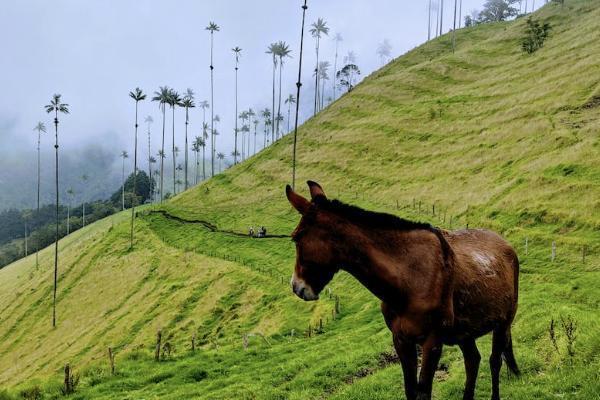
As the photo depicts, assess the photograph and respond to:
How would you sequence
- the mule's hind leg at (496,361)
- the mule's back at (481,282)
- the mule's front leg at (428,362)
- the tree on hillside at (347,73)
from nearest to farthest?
the mule's front leg at (428,362) → the mule's back at (481,282) → the mule's hind leg at (496,361) → the tree on hillside at (347,73)

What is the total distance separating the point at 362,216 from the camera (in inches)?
250

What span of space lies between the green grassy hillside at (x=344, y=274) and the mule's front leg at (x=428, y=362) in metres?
4.07

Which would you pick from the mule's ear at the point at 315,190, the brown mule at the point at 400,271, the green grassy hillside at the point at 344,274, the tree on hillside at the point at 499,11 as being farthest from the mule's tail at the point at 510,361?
the tree on hillside at the point at 499,11

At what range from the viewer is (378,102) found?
111188 millimetres

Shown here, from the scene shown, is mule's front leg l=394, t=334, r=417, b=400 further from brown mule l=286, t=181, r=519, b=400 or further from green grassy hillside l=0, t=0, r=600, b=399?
green grassy hillside l=0, t=0, r=600, b=399

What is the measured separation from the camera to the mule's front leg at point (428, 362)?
238 inches

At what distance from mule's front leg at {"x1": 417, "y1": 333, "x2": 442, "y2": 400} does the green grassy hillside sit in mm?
4074

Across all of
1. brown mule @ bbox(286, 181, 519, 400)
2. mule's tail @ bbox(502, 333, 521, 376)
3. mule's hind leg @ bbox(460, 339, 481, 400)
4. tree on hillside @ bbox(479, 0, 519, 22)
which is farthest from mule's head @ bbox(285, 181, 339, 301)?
tree on hillside @ bbox(479, 0, 519, 22)

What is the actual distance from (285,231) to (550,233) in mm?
34163

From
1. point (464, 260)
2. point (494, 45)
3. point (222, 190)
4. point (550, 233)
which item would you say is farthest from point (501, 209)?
point (494, 45)

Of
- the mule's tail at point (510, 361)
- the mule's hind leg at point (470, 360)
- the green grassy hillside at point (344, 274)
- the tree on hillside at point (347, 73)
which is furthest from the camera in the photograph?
the tree on hillside at point (347, 73)

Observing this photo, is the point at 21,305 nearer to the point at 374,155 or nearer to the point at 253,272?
the point at 253,272

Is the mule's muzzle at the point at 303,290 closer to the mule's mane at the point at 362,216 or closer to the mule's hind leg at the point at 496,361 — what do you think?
the mule's mane at the point at 362,216

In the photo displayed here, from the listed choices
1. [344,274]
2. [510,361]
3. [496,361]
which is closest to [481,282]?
[496,361]
